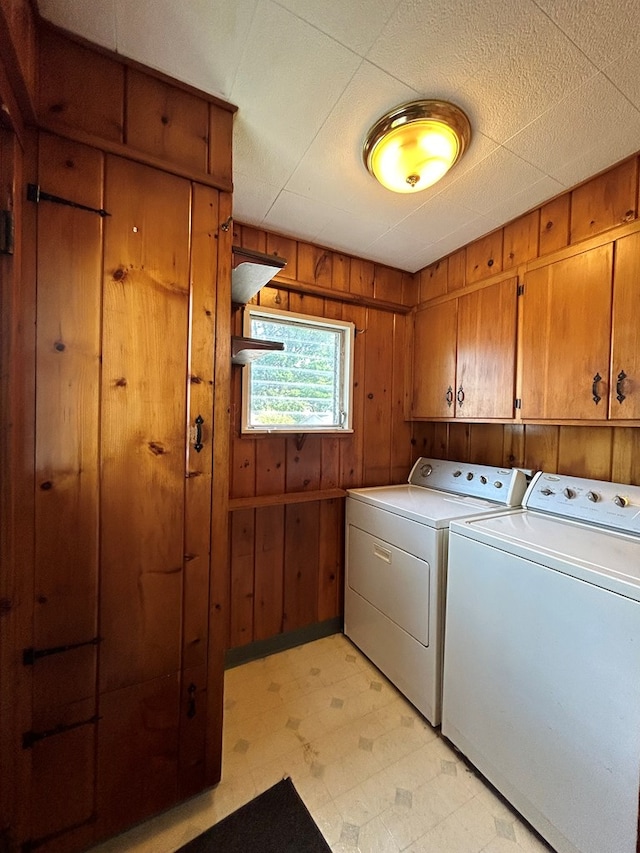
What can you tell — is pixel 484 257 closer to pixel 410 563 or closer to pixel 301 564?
pixel 410 563

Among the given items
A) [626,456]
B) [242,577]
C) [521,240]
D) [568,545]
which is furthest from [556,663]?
[521,240]

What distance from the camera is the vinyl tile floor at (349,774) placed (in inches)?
43.8

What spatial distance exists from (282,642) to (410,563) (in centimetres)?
101

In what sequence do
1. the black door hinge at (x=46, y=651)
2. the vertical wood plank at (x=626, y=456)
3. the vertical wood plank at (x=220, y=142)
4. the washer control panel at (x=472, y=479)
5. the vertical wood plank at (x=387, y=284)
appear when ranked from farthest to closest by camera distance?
the vertical wood plank at (x=387, y=284) < the washer control panel at (x=472, y=479) < the vertical wood plank at (x=626, y=456) < the vertical wood plank at (x=220, y=142) < the black door hinge at (x=46, y=651)

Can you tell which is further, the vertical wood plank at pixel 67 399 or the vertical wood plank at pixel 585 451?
the vertical wood plank at pixel 585 451

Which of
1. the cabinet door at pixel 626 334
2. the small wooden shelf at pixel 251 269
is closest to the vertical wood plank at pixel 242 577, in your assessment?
the small wooden shelf at pixel 251 269

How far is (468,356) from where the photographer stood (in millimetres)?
1997

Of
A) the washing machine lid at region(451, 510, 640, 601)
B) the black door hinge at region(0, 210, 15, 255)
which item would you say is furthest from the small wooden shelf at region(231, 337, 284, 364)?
the washing machine lid at region(451, 510, 640, 601)

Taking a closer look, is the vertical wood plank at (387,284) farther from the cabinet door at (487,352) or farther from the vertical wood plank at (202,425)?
the vertical wood plank at (202,425)

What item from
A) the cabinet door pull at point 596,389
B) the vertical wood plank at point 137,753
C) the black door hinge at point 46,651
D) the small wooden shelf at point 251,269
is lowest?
the vertical wood plank at point 137,753

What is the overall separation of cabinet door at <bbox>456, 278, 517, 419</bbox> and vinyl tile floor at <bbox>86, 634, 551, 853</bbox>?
1544 millimetres

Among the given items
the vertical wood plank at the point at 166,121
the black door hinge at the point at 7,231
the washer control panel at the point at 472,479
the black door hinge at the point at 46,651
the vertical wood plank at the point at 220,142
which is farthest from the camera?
the washer control panel at the point at 472,479

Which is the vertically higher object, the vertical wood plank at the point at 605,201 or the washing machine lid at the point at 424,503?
the vertical wood plank at the point at 605,201

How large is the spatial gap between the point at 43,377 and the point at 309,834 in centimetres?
165
